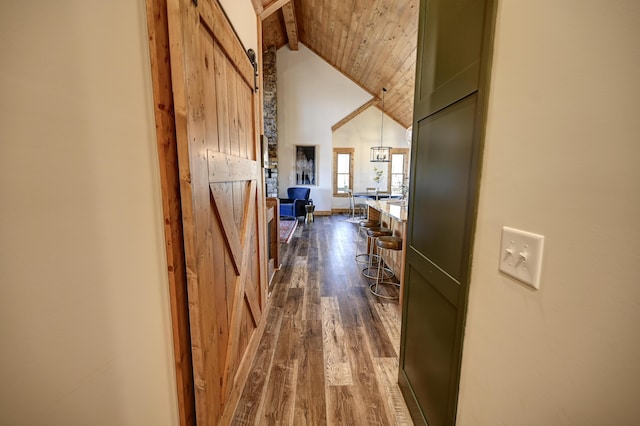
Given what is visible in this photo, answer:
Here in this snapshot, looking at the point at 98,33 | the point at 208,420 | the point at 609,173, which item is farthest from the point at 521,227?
the point at 208,420

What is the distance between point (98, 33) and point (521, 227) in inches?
48.9

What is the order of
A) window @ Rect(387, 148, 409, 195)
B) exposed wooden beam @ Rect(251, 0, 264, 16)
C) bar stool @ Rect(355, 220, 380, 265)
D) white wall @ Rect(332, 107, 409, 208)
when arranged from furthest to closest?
window @ Rect(387, 148, 409, 195) < white wall @ Rect(332, 107, 409, 208) < bar stool @ Rect(355, 220, 380, 265) < exposed wooden beam @ Rect(251, 0, 264, 16)

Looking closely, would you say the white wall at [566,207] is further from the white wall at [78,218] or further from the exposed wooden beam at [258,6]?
the exposed wooden beam at [258,6]

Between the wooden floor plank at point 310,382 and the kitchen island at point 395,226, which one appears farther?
the kitchen island at point 395,226

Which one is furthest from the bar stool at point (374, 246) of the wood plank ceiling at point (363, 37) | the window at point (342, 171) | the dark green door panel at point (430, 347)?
the window at point (342, 171)

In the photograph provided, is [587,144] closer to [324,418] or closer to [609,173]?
[609,173]

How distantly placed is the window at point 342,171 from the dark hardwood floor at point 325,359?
604 centimetres

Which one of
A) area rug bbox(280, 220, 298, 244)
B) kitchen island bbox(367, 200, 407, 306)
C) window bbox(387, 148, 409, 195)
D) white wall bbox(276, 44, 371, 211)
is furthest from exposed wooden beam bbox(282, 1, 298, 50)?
kitchen island bbox(367, 200, 407, 306)

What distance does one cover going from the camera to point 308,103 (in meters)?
8.03

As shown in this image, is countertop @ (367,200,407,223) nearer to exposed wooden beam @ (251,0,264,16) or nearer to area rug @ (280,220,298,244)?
area rug @ (280,220,298,244)

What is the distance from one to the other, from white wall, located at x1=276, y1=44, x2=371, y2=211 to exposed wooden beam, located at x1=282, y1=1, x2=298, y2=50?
44cm

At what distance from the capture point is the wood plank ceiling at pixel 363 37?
4.44 metres

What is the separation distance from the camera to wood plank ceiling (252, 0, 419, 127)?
444cm

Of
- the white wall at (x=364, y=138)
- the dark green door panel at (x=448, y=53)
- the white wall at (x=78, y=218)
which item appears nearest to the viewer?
the white wall at (x=78, y=218)
